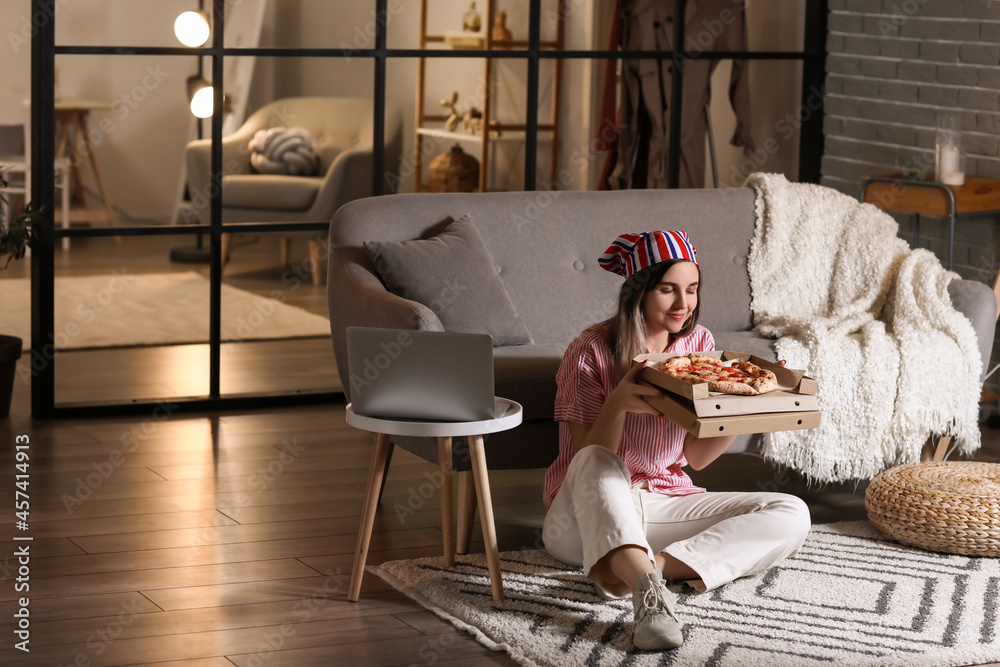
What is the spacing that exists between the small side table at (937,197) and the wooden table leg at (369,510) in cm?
232

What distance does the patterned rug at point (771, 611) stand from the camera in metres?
2.47

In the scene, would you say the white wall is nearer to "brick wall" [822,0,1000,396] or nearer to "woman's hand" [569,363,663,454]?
"brick wall" [822,0,1000,396]

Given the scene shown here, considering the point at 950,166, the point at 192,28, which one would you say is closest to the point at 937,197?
the point at 950,166

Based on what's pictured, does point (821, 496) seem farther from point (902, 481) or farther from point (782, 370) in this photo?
point (782, 370)

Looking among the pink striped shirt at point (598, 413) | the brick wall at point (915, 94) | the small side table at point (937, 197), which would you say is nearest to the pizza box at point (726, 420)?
the pink striped shirt at point (598, 413)

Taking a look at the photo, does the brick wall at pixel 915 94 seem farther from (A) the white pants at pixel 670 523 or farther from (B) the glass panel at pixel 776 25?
(A) the white pants at pixel 670 523

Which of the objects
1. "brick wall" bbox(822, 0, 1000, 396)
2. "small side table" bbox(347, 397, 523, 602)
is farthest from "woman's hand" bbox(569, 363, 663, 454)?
"brick wall" bbox(822, 0, 1000, 396)

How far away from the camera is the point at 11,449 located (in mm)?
3887

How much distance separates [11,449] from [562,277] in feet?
5.55

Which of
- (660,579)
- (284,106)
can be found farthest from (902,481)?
(284,106)

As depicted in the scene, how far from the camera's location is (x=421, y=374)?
2.57 meters

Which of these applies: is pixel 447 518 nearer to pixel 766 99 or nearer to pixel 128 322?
pixel 128 322

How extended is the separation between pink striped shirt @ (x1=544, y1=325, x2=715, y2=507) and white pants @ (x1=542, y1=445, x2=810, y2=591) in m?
0.05

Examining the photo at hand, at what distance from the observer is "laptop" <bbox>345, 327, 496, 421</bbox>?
254 centimetres
